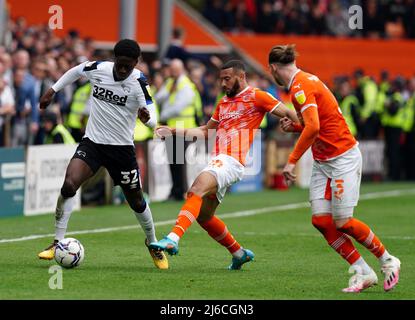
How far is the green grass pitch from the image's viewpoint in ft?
34.4

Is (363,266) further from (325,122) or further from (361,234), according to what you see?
(325,122)

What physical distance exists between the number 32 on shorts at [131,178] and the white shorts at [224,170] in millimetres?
864

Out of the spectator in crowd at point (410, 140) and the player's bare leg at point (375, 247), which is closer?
the player's bare leg at point (375, 247)

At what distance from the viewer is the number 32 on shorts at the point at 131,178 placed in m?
12.3

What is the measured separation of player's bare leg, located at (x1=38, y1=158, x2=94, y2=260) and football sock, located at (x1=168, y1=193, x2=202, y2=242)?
1.22m

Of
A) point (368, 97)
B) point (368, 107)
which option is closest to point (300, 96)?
point (368, 107)

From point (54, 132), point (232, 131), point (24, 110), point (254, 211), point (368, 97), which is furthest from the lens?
point (368, 97)

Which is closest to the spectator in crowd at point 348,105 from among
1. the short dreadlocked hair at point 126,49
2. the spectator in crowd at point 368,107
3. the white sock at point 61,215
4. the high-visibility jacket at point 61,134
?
the spectator in crowd at point 368,107

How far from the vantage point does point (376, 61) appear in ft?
122

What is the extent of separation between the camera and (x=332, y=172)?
11023 millimetres

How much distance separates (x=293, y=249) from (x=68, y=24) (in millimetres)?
16128

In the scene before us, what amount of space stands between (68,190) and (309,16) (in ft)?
81.8

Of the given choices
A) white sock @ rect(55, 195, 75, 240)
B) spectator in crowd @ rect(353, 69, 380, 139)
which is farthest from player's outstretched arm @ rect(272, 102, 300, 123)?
spectator in crowd @ rect(353, 69, 380, 139)

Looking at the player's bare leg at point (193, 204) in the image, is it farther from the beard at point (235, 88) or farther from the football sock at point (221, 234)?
the beard at point (235, 88)
